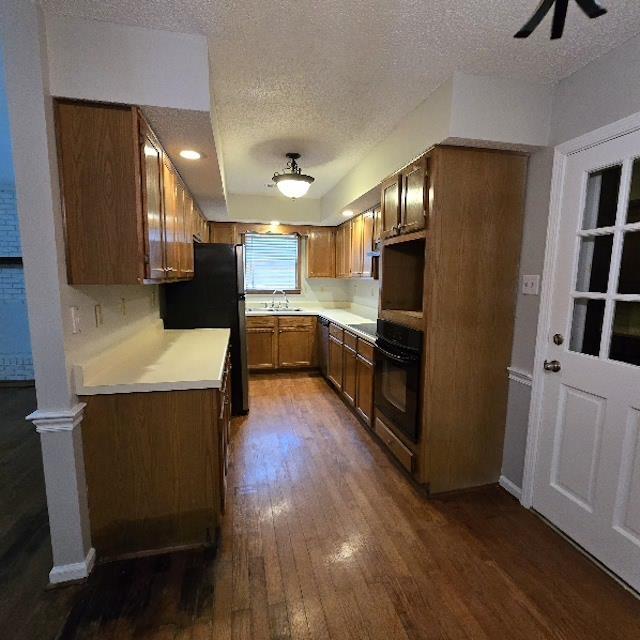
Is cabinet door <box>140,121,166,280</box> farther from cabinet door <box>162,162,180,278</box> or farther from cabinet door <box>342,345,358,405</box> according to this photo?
cabinet door <box>342,345,358,405</box>

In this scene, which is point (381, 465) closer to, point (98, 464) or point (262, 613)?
point (262, 613)

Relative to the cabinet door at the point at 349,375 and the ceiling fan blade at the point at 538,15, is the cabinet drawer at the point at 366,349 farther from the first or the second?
the ceiling fan blade at the point at 538,15

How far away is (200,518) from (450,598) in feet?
4.10

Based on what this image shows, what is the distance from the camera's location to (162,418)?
1725 mm

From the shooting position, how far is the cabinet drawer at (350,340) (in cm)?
344

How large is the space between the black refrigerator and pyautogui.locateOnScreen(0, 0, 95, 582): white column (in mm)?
1754

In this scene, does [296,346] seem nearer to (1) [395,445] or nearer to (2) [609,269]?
(1) [395,445]

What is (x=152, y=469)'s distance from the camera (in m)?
1.74

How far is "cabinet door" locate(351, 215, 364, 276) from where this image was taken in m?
4.15

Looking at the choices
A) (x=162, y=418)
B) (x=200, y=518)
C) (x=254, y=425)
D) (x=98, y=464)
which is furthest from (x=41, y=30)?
(x=254, y=425)

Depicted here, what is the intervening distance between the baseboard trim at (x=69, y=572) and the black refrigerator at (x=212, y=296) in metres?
1.90

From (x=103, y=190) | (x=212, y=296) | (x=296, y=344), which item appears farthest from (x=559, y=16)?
(x=296, y=344)

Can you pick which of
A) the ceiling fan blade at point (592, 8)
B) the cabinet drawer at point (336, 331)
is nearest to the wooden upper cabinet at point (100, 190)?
the ceiling fan blade at point (592, 8)

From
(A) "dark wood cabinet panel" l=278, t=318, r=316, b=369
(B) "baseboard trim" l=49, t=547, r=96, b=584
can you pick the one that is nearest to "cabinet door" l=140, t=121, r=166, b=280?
(B) "baseboard trim" l=49, t=547, r=96, b=584
